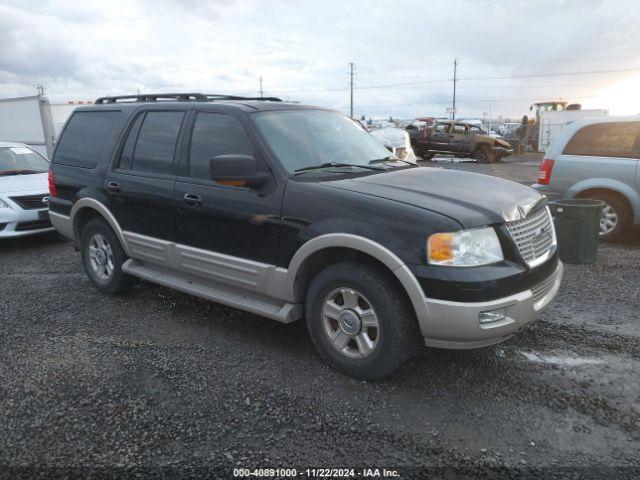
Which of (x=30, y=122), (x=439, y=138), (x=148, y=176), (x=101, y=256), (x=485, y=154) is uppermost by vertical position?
(x=30, y=122)

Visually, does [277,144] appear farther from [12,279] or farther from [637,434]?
[12,279]

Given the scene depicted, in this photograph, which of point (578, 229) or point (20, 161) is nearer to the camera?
point (578, 229)

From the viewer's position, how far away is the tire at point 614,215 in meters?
6.98

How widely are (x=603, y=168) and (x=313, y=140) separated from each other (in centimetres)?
472

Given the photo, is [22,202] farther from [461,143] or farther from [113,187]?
[461,143]

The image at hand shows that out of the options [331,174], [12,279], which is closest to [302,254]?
[331,174]

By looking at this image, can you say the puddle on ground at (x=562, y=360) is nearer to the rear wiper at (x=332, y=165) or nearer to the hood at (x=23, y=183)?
the rear wiper at (x=332, y=165)

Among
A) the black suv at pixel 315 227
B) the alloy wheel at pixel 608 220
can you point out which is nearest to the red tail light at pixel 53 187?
the black suv at pixel 315 227

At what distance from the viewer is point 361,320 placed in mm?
3379

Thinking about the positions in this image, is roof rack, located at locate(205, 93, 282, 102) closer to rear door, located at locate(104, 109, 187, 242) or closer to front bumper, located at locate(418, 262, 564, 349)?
rear door, located at locate(104, 109, 187, 242)

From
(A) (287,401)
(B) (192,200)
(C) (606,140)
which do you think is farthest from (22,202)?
(C) (606,140)

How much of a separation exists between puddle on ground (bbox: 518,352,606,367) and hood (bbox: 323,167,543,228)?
3.61 feet

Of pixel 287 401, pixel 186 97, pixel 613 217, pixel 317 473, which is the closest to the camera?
pixel 317 473

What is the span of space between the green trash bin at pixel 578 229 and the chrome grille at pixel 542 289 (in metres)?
2.97
